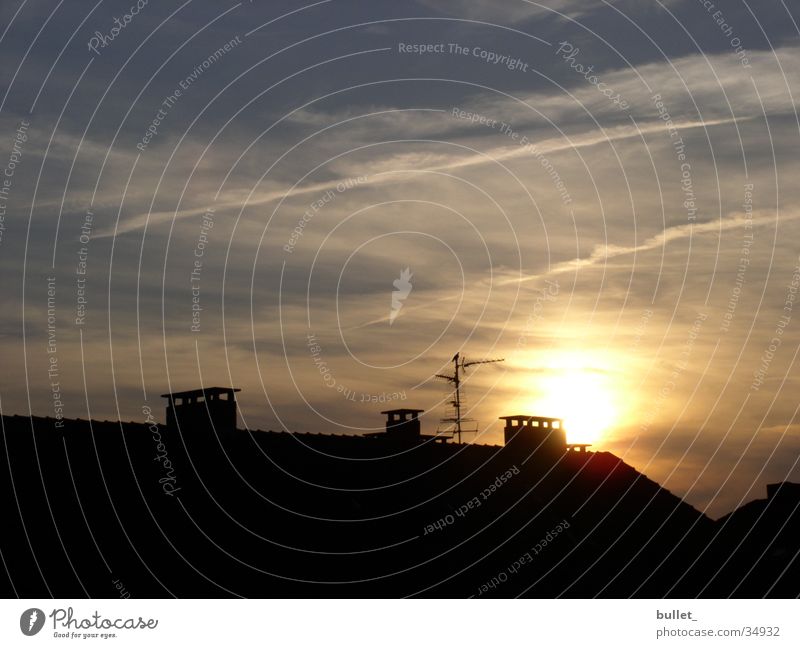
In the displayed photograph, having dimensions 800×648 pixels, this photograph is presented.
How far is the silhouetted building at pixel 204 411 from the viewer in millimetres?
→ 39875

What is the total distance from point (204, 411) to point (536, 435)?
19.1 meters

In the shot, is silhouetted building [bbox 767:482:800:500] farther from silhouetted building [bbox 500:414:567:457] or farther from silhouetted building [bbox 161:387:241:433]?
silhouetted building [bbox 161:387:241:433]

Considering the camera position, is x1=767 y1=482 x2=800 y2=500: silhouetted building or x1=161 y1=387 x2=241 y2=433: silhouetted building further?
x1=767 y1=482 x2=800 y2=500: silhouetted building

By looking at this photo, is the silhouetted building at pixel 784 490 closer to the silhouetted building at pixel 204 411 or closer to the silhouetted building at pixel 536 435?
the silhouetted building at pixel 536 435

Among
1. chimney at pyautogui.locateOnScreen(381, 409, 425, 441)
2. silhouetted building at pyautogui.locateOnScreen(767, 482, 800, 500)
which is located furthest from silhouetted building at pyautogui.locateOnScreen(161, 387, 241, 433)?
silhouetted building at pyautogui.locateOnScreen(767, 482, 800, 500)

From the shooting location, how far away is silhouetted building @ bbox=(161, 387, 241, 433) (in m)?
39.9

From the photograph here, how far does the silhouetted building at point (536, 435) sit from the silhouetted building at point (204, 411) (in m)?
15.6

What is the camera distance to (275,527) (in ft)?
121

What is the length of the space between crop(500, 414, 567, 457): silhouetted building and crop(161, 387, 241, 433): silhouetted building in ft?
51.2

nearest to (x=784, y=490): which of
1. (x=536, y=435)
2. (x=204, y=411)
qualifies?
Result: (x=536, y=435)

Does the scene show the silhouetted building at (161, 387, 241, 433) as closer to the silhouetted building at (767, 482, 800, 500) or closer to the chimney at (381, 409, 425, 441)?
the chimney at (381, 409, 425, 441)

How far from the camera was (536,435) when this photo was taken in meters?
54.5

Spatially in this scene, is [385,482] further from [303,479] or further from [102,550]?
[102,550]

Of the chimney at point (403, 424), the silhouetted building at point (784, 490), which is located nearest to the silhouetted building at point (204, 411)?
the chimney at point (403, 424)
